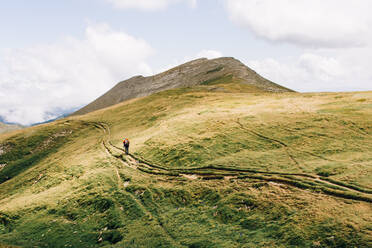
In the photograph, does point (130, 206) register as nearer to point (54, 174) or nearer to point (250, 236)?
point (250, 236)

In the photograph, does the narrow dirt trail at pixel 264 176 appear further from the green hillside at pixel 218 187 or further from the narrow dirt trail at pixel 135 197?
the green hillside at pixel 218 187

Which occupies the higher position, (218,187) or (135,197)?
(218,187)

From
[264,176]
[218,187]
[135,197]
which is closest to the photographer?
[264,176]

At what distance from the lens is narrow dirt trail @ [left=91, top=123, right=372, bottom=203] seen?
25250mm

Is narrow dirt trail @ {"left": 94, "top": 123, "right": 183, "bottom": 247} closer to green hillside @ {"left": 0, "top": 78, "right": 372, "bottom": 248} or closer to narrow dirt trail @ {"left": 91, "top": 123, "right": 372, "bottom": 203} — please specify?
narrow dirt trail @ {"left": 91, "top": 123, "right": 372, "bottom": 203}

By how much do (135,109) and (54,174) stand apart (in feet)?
166

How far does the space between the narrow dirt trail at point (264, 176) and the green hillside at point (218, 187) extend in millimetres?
128

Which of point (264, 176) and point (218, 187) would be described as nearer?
point (264, 176)

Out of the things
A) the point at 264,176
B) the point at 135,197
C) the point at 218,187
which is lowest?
the point at 135,197

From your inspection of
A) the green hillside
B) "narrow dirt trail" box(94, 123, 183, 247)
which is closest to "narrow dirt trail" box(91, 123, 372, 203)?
"narrow dirt trail" box(94, 123, 183, 247)

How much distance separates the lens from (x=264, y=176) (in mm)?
31484

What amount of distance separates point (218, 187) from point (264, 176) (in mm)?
6509

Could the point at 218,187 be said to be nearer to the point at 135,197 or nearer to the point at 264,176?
the point at 264,176

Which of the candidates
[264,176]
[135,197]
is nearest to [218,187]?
[264,176]
